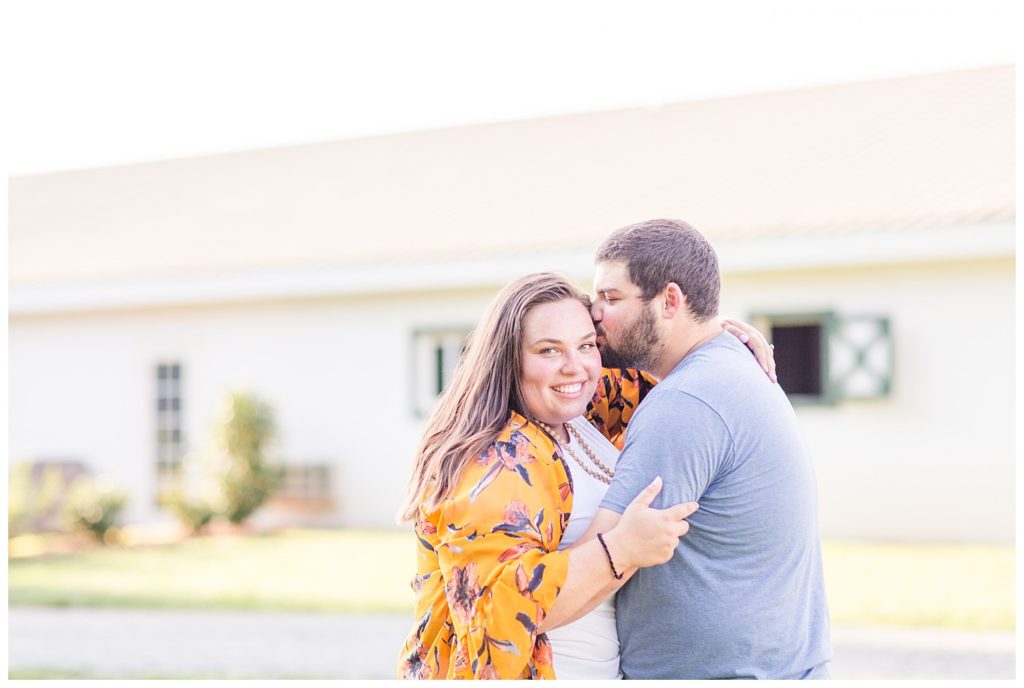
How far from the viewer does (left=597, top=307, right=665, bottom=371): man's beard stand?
2941 mm

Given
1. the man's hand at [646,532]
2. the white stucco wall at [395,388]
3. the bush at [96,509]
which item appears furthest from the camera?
the bush at [96,509]

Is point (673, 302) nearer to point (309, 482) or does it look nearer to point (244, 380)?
point (309, 482)

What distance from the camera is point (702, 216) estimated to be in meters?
13.1

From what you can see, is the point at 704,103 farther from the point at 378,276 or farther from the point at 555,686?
the point at 555,686

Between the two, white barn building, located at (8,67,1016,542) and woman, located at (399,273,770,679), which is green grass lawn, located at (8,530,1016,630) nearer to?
white barn building, located at (8,67,1016,542)

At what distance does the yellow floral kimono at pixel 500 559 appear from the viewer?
8.60 feet

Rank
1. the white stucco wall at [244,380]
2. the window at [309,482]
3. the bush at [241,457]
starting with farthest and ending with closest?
the window at [309,482], the white stucco wall at [244,380], the bush at [241,457]

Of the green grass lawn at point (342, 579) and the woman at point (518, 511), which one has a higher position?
the woman at point (518, 511)

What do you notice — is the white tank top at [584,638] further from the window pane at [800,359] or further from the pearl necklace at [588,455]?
the window pane at [800,359]

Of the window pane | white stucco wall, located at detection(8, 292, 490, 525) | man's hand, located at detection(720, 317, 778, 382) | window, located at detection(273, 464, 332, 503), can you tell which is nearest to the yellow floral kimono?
man's hand, located at detection(720, 317, 778, 382)

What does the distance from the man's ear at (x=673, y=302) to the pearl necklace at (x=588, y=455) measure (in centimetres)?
38

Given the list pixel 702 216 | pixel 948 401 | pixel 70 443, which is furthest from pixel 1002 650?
pixel 70 443

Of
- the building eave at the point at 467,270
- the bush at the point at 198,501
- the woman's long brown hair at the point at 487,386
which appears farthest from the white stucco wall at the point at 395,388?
the woman's long brown hair at the point at 487,386

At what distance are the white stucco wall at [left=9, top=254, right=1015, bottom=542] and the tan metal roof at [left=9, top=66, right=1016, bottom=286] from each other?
604 mm
